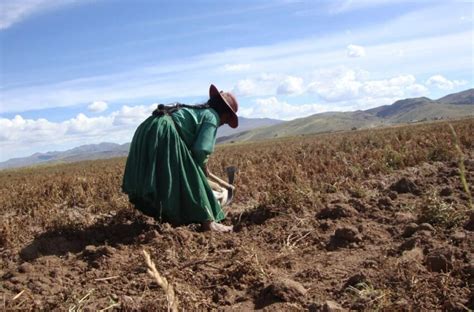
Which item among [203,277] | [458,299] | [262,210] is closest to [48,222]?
[262,210]

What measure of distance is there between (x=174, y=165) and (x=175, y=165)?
0.04 feet

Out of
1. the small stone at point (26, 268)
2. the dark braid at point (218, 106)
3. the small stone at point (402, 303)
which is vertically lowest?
the small stone at point (402, 303)

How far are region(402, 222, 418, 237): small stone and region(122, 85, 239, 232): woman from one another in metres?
1.72

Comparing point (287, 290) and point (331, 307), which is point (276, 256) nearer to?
point (287, 290)

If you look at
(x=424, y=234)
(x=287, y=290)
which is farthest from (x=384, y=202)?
(x=287, y=290)

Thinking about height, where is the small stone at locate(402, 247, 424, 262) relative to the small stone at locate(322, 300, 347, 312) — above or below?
above

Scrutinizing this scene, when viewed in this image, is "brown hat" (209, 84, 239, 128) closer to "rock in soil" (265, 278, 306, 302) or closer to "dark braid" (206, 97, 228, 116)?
"dark braid" (206, 97, 228, 116)

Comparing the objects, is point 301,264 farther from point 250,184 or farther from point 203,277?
point 250,184

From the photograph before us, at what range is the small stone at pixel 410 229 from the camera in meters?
4.08

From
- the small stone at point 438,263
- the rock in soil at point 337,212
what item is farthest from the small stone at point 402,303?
the rock in soil at point 337,212

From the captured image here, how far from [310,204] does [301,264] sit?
73.2 inches

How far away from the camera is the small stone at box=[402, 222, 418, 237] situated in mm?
4078

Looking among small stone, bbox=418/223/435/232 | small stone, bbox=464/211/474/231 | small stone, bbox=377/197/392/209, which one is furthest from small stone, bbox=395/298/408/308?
small stone, bbox=377/197/392/209

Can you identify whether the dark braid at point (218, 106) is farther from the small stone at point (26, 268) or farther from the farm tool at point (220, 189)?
the small stone at point (26, 268)
